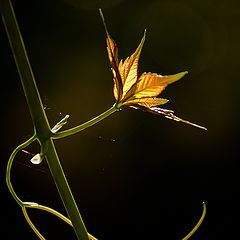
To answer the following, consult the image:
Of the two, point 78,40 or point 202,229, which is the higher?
point 78,40

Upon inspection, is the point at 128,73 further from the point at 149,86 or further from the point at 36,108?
the point at 36,108

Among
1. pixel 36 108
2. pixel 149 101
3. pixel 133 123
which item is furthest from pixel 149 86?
pixel 133 123

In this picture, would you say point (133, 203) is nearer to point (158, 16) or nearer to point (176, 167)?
point (176, 167)

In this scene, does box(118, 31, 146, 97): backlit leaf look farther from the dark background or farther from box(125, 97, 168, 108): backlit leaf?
the dark background

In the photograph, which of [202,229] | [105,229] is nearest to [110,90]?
[105,229]

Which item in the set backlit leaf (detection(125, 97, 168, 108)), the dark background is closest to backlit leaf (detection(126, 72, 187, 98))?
backlit leaf (detection(125, 97, 168, 108))

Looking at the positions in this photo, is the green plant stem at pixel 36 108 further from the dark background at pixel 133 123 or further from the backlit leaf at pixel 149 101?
the dark background at pixel 133 123
